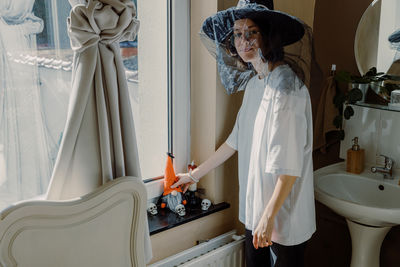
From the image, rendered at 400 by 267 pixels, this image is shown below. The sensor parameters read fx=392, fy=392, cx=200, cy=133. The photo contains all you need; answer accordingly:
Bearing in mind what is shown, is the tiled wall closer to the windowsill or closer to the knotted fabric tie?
the windowsill

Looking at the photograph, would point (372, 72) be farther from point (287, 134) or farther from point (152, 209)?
point (152, 209)

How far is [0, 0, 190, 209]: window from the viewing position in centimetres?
133

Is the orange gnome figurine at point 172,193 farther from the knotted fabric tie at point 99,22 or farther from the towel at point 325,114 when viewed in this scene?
the towel at point 325,114

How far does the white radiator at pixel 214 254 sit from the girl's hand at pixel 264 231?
334 millimetres

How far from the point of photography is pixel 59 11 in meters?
1.42

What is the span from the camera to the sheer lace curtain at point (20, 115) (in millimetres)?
1308

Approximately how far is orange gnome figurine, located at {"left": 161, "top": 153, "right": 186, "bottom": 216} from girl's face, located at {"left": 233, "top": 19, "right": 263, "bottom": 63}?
23.5 inches

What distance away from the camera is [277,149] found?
4.69 ft

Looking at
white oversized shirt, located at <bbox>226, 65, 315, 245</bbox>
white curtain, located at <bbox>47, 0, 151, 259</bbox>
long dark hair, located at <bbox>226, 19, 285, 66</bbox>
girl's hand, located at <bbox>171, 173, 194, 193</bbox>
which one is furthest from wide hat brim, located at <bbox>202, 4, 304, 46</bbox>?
girl's hand, located at <bbox>171, 173, 194, 193</bbox>

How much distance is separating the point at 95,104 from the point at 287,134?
26.9 inches

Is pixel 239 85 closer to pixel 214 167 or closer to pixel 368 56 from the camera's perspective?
pixel 214 167

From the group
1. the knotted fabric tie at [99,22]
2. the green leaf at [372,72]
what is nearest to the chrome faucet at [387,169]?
the green leaf at [372,72]

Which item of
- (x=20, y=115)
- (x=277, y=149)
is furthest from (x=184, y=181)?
(x=20, y=115)

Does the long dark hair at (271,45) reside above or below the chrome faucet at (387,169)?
above
